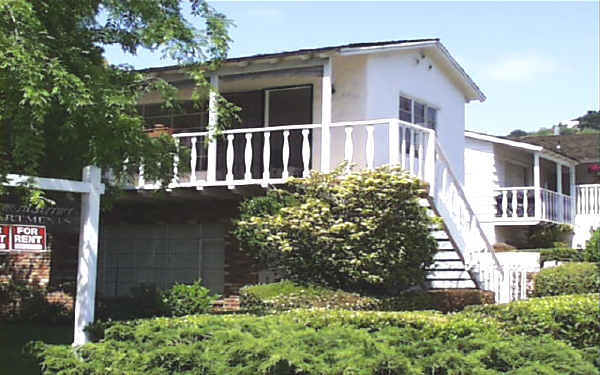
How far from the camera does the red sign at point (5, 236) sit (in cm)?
877

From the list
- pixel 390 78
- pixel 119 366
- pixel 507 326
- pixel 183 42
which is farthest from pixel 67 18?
pixel 390 78

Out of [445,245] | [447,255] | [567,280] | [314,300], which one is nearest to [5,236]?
[314,300]

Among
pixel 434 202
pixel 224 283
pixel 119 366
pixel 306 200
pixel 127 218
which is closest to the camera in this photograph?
pixel 119 366

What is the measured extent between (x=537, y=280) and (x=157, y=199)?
26.1 ft

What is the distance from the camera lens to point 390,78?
1641 cm

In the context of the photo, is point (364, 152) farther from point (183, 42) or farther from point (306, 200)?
point (183, 42)

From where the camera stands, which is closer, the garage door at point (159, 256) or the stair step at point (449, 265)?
the stair step at point (449, 265)

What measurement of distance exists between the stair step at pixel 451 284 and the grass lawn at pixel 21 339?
683cm

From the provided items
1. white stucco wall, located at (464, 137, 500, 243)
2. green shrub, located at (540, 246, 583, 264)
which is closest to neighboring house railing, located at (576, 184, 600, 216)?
white stucco wall, located at (464, 137, 500, 243)

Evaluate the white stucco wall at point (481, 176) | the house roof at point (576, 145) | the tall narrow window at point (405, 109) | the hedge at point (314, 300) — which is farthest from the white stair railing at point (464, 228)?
the house roof at point (576, 145)

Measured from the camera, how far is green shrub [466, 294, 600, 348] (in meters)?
8.56

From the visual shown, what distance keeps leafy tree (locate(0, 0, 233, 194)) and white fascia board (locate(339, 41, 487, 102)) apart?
5.00 m

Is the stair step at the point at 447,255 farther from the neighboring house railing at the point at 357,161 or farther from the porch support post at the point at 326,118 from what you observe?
the porch support post at the point at 326,118

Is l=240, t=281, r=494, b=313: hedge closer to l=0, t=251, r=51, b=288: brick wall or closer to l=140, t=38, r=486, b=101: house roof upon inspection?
l=140, t=38, r=486, b=101: house roof
